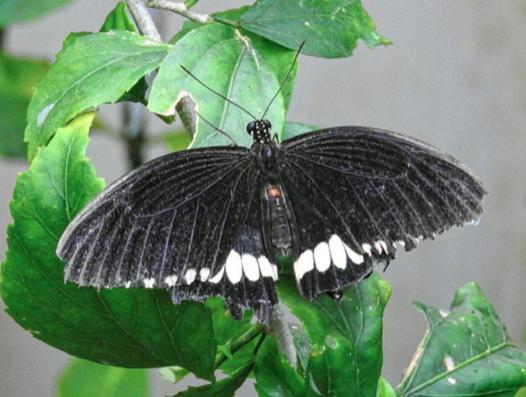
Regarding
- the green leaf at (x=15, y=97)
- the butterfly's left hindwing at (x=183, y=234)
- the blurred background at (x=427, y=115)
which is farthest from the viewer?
the blurred background at (x=427, y=115)

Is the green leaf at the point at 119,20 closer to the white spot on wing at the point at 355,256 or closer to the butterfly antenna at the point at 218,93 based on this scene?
the butterfly antenna at the point at 218,93

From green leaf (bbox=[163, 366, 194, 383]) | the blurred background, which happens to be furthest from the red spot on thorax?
the blurred background

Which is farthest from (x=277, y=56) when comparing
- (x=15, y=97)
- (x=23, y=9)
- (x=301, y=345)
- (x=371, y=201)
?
(x=15, y=97)

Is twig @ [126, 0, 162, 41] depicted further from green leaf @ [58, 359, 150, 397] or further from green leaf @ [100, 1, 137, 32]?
green leaf @ [58, 359, 150, 397]

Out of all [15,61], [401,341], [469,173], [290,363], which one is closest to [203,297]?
[290,363]

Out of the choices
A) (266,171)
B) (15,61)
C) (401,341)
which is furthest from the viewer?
(401,341)

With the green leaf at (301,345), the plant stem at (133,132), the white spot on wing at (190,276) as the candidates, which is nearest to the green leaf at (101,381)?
the plant stem at (133,132)

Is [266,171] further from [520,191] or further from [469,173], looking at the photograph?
[520,191]
